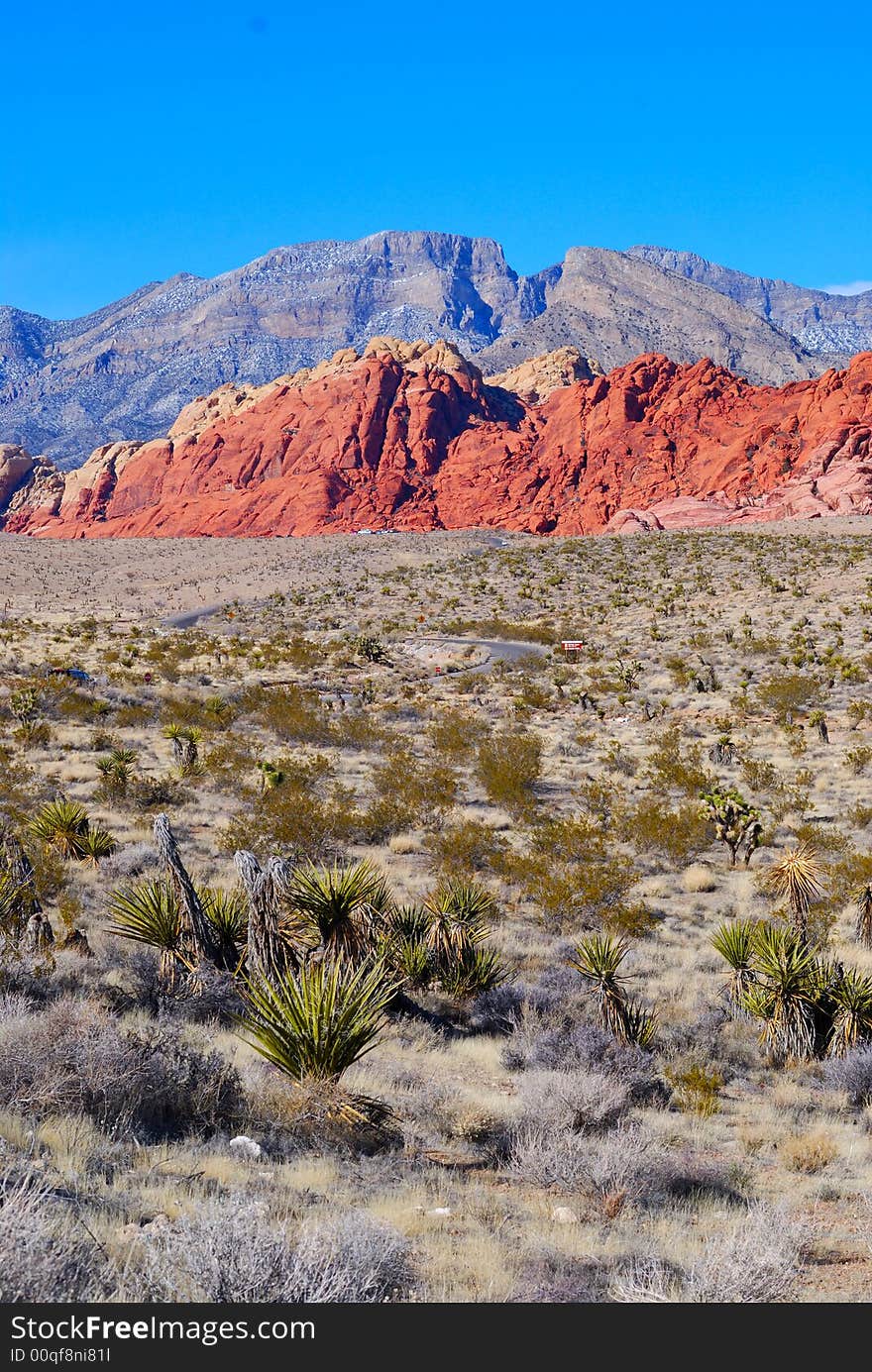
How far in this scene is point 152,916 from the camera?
352 inches

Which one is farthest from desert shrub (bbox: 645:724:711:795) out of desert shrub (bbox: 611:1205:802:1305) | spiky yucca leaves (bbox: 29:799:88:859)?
desert shrub (bbox: 611:1205:802:1305)

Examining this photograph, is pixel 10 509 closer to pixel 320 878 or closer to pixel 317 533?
pixel 317 533

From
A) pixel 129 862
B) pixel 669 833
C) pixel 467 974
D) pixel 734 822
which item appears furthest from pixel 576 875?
pixel 129 862

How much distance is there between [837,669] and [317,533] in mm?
70059

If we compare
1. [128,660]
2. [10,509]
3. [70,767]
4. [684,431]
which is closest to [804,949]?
[70,767]

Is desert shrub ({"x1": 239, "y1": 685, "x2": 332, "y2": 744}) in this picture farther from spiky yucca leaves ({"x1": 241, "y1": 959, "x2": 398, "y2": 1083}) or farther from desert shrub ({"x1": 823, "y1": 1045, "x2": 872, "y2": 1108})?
spiky yucca leaves ({"x1": 241, "y1": 959, "x2": 398, "y2": 1083})

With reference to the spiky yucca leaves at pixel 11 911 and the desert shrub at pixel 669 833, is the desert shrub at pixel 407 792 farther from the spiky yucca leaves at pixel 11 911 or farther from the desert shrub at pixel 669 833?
the spiky yucca leaves at pixel 11 911

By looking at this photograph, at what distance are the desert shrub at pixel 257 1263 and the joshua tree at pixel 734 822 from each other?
12.8 m

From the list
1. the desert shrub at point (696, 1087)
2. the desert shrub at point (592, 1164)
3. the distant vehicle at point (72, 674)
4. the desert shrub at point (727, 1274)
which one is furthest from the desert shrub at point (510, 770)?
the desert shrub at point (727, 1274)

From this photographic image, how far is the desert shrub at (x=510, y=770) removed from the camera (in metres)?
18.5

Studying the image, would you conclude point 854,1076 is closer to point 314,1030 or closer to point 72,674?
point 314,1030

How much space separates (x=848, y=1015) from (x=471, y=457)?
10101 centimetres

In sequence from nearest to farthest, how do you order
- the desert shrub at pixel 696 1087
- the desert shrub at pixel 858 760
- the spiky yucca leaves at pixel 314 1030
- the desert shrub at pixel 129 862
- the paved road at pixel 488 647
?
the spiky yucca leaves at pixel 314 1030 < the desert shrub at pixel 696 1087 < the desert shrub at pixel 129 862 < the desert shrub at pixel 858 760 < the paved road at pixel 488 647
